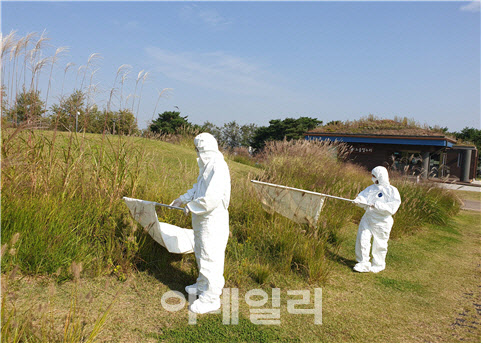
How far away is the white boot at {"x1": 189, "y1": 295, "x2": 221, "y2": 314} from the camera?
146 inches

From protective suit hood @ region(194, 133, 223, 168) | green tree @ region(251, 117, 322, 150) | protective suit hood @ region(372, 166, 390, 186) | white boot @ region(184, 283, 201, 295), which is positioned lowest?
white boot @ region(184, 283, 201, 295)

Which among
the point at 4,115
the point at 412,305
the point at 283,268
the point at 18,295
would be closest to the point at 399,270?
the point at 412,305

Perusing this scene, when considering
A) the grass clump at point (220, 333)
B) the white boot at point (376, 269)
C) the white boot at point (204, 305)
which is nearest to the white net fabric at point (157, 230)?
the white boot at point (204, 305)

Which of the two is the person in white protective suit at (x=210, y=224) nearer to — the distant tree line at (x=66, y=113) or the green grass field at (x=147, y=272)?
the green grass field at (x=147, y=272)

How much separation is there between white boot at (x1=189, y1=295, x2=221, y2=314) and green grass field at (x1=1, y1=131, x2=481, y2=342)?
8 cm

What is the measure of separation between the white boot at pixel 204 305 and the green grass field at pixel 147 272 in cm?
8

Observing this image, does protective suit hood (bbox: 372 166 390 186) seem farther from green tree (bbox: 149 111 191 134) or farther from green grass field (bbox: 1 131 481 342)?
green tree (bbox: 149 111 191 134)

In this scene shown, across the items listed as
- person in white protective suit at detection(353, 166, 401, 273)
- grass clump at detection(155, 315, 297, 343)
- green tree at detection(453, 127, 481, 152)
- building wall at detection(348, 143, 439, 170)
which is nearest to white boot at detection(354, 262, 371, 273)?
person in white protective suit at detection(353, 166, 401, 273)

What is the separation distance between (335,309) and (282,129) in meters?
33.3

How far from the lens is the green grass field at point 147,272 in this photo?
3.38 m

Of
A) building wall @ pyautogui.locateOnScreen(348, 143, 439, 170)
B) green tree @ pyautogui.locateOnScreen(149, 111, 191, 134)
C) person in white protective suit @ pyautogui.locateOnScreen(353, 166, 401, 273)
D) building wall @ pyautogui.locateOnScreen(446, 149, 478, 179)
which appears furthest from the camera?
green tree @ pyautogui.locateOnScreen(149, 111, 191, 134)

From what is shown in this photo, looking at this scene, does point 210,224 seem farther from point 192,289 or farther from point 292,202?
point 292,202

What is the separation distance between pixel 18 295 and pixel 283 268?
305 cm

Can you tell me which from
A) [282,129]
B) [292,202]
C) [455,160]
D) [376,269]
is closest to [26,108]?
[292,202]
